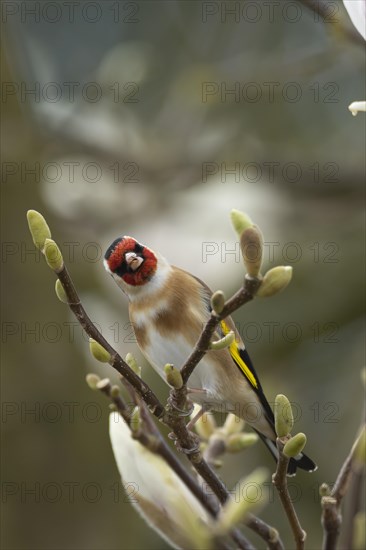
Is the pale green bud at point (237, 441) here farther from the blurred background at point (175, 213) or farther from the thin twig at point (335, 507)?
the blurred background at point (175, 213)

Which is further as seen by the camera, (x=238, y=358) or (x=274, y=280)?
(x=238, y=358)

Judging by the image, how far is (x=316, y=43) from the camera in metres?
4.14

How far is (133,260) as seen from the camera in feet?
7.28

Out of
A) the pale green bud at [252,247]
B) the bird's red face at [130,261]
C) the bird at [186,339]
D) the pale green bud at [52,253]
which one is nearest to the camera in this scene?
the pale green bud at [252,247]

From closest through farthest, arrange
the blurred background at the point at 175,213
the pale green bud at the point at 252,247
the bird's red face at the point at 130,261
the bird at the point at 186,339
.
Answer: the pale green bud at the point at 252,247 < the bird's red face at the point at 130,261 < the bird at the point at 186,339 < the blurred background at the point at 175,213

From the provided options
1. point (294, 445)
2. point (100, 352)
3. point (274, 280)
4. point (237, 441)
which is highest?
point (274, 280)

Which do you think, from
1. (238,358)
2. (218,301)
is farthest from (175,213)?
(218,301)

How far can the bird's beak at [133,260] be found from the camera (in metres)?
2.18

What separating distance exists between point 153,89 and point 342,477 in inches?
118

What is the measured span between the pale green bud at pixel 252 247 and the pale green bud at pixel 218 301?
0.17ft

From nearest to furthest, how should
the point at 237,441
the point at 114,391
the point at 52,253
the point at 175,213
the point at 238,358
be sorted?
the point at 52,253
the point at 114,391
the point at 237,441
the point at 238,358
the point at 175,213

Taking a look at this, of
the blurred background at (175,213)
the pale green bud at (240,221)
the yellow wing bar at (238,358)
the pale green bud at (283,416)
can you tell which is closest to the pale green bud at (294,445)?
the pale green bud at (283,416)

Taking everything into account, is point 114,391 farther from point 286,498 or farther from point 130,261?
point 130,261

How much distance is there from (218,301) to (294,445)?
0.26m
